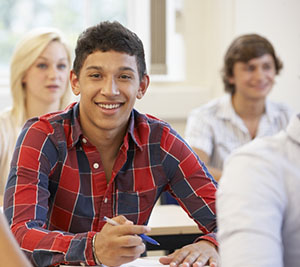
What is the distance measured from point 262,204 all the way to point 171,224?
1.38m

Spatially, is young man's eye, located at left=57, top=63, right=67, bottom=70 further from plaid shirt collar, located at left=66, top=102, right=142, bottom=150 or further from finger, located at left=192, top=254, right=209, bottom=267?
finger, located at left=192, top=254, right=209, bottom=267

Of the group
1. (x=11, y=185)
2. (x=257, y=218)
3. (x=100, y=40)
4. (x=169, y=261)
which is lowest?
(x=169, y=261)

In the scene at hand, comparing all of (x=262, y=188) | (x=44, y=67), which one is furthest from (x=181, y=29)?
(x=262, y=188)

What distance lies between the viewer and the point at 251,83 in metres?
3.58

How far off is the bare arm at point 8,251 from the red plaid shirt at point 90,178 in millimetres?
695

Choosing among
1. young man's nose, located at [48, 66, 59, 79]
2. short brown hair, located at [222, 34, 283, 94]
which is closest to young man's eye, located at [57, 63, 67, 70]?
young man's nose, located at [48, 66, 59, 79]

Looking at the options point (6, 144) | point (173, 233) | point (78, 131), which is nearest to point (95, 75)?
point (78, 131)

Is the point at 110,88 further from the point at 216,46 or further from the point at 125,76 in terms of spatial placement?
the point at 216,46

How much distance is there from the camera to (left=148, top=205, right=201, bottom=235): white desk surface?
2.35 meters

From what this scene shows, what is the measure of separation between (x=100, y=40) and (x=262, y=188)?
101cm

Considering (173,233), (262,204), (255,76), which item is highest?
(255,76)

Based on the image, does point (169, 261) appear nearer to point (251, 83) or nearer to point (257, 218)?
point (257, 218)

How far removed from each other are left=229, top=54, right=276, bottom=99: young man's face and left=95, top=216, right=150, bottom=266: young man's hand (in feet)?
7.33

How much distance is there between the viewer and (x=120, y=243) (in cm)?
146
